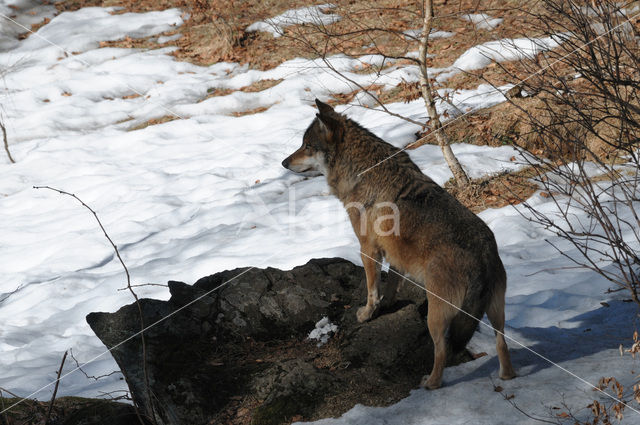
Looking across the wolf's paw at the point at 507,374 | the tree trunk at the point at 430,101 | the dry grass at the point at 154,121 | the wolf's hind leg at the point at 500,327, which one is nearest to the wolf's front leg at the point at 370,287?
the wolf's hind leg at the point at 500,327

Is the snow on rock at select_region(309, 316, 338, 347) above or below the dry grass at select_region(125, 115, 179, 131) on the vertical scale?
below

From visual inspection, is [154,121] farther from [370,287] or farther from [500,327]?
[500,327]

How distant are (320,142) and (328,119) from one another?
310 millimetres

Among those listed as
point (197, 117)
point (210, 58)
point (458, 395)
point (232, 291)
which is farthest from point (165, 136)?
point (458, 395)

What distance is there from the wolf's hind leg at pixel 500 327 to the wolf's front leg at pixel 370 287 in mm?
1098

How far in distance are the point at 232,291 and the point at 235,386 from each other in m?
1.12

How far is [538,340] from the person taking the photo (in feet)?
16.5

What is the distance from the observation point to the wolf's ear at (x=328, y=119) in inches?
212

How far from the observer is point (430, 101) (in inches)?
344

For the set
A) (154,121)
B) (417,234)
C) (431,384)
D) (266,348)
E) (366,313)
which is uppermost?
(154,121)

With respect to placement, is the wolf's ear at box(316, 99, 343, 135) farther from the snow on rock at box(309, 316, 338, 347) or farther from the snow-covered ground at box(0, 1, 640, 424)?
Answer: the snow-covered ground at box(0, 1, 640, 424)

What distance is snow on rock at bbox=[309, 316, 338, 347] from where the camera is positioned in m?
5.07

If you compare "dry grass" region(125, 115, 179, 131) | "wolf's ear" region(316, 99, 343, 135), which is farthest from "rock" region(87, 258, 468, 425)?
"dry grass" region(125, 115, 179, 131)

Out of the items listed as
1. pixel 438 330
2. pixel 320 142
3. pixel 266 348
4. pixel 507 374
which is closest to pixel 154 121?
pixel 320 142
